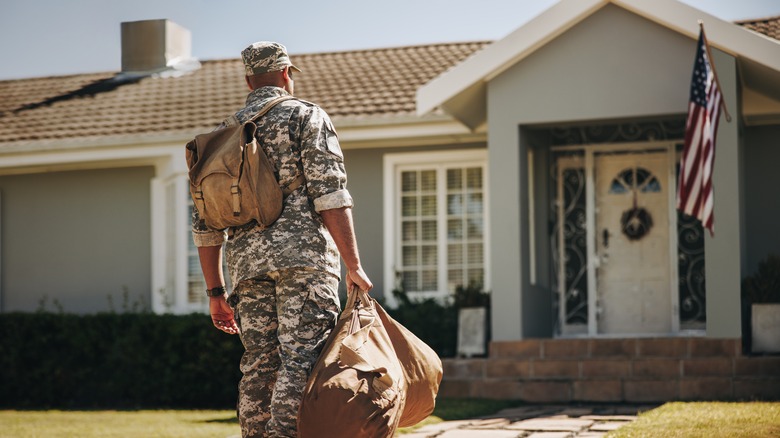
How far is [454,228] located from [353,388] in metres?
9.46

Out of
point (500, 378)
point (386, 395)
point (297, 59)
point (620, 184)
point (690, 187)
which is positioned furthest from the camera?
point (297, 59)

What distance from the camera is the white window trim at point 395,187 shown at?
536 inches

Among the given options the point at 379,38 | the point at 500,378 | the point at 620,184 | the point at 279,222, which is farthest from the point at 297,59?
the point at 279,222

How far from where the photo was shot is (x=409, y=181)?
1400 centimetres

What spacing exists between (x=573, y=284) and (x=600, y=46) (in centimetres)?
313

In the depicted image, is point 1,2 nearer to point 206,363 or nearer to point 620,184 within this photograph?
point 206,363

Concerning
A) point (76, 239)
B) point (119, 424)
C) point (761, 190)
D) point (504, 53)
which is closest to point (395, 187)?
point (504, 53)

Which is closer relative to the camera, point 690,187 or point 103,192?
point 690,187

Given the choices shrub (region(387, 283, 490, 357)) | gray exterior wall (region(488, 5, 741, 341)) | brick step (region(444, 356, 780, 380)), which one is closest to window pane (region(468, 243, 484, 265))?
shrub (region(387, 283, 490, 357))

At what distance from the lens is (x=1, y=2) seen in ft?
47.8

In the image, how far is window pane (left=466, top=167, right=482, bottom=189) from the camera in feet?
45.1

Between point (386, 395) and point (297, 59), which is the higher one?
point (297, 59)

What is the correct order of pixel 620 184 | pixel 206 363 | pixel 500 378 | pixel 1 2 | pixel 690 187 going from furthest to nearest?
pixel 1 2, pixel 620 184, pixel 206 363, pixel 500 378, pixel 690 187

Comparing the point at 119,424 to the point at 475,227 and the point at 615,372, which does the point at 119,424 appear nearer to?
the point at 615,372
